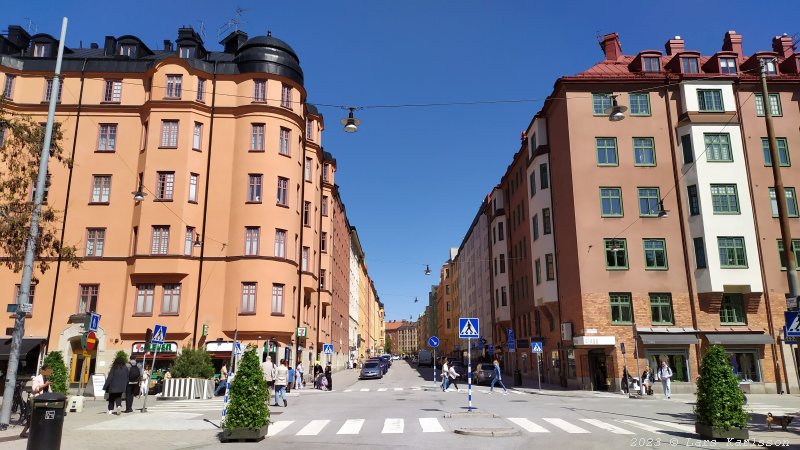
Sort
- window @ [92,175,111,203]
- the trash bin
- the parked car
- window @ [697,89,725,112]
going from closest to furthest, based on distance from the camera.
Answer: the trash bin
window @ [697,89,725,112]
window @ [92,175,111,203]
the parked car

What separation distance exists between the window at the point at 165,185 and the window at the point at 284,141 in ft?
23.1

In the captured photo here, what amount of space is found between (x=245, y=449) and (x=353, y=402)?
1250cm

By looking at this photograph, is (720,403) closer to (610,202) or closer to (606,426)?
(606,426)

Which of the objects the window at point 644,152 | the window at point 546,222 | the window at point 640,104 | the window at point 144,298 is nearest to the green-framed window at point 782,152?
the window at point 644,152

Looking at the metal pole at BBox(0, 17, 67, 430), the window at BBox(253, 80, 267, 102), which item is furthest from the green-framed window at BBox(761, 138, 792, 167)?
the metal pole at BBox(0, 17, 67, 430)

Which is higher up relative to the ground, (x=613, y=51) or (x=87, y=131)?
(x=613, y=51)

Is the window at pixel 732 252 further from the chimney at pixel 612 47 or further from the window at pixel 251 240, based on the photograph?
the window at pixel 251 240

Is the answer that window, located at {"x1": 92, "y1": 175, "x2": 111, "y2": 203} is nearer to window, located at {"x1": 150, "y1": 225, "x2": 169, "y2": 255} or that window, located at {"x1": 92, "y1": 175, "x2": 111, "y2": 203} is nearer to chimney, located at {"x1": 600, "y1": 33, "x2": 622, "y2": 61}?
window, located at {"x1": 150, "y1": 225, "x2": 169, "y2": 255}

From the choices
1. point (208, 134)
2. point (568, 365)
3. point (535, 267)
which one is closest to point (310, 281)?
point (208, 134)

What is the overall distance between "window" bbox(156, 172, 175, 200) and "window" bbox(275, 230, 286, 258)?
276 inches

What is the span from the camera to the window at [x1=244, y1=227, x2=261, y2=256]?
35.7 metres

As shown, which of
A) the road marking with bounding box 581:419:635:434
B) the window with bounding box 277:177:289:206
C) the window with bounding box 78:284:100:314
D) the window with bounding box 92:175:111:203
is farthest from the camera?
the window with bounding box 277:177:289:206

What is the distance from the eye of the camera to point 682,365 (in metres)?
31.6

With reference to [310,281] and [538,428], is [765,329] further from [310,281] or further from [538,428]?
[310,281]
